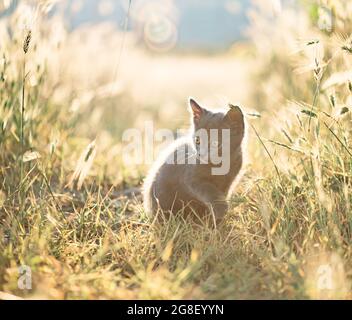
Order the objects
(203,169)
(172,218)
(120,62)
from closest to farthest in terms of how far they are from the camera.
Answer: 1. (172,218)
2. (203,169)
3. (120,62)

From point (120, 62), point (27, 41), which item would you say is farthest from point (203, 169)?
point (120, 62)

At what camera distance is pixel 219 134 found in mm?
4070

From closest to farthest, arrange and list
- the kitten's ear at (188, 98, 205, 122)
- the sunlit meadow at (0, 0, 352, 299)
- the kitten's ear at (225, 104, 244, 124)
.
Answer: the sunlit meadow at (0, 0, 352, 299)
the kitten's ear at (225, 104, 244, 124)
the kitten's ear at (188, 98, 205, 122)

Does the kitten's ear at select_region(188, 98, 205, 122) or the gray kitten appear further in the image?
the kitten's ear at select_region(188, 98, 205, 122)

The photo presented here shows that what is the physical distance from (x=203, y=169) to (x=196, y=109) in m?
0.45

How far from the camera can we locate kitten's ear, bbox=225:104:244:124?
3.93m

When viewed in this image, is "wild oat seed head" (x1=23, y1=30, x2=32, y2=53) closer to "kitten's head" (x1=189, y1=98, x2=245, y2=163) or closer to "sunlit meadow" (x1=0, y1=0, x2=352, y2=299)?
"sunlit meadow" (x1=0, y1=0, x2=352, y2=299)

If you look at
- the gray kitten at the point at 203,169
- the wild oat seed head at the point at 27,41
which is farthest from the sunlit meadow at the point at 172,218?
the gray kitten at the point at 203,169

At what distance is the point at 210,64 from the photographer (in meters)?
15.0

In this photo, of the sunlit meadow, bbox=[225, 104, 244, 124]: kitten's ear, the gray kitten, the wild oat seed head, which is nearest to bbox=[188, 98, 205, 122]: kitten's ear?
the gray kitten

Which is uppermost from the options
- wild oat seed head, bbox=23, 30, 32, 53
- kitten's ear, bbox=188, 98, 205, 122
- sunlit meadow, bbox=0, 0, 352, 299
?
wild oat seed head, bbox=23, 30, 32, 53

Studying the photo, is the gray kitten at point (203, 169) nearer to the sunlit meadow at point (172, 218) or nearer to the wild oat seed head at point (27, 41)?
the sunlit meadow at point (172, 218)

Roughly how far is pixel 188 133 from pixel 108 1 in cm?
326

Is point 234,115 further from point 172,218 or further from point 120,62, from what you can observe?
point 120,62
